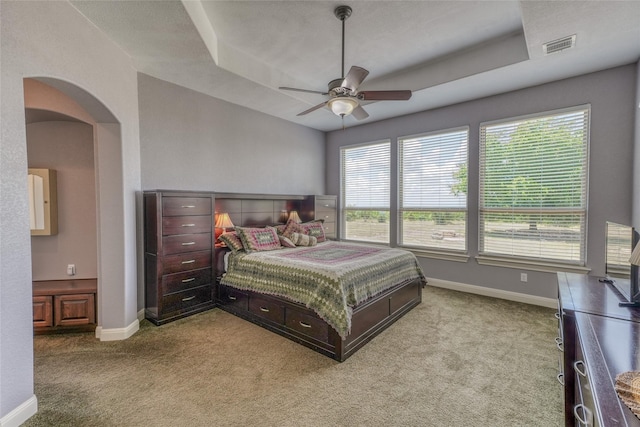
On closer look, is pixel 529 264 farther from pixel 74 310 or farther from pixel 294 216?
pixel 74 310

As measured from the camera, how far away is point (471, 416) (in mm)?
1864

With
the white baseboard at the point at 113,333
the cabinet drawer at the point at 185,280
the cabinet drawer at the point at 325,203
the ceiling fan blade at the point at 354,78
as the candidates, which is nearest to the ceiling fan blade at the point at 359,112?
the ceiling fan blade at the point at 354,78

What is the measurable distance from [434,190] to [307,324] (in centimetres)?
327

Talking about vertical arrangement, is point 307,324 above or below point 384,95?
below

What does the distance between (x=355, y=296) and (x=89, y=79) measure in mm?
3087

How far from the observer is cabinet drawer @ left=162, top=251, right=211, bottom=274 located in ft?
10.9

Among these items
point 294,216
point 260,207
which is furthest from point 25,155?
point 294,216

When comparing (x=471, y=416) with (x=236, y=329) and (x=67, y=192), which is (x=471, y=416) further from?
(x=67, y=192)

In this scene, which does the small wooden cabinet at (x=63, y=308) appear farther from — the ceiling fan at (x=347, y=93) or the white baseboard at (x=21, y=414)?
the ceiling fan at (x=347, y=93)

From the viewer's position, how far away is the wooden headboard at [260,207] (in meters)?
4.43

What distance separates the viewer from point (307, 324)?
9.12 ft

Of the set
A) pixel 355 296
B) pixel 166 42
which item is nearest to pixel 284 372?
pixel 355 296

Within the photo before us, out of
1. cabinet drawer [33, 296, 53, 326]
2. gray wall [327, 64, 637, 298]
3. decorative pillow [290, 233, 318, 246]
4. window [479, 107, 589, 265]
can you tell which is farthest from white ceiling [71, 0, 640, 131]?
cabinet drawer [33, 296, 53, 326]

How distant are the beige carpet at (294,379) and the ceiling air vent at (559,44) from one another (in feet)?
9.62
